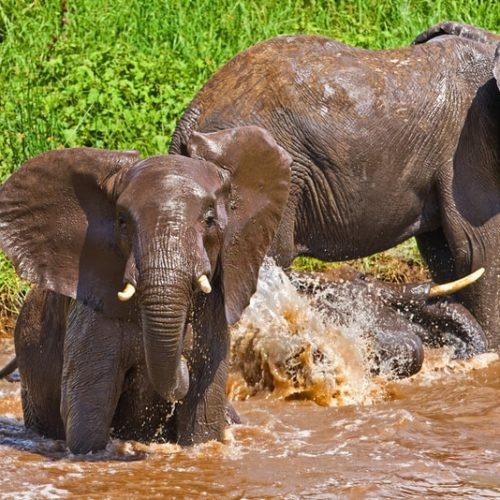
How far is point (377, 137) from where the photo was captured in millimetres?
7219

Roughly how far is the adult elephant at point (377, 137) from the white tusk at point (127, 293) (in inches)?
90.5

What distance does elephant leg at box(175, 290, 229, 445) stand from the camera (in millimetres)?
5352

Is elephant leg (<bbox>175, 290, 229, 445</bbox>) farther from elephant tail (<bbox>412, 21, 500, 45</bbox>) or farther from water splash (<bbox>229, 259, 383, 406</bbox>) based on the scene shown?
elephant tail (<bbox>412, 21, 500, 45</bbox>)

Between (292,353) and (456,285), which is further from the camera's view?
(456,285)

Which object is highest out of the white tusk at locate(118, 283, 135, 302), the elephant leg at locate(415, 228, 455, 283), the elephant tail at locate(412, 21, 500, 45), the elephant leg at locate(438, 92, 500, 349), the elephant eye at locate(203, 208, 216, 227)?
the elephant tail at locate(412, 21, 500, 45)

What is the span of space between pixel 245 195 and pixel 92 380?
2.57ft

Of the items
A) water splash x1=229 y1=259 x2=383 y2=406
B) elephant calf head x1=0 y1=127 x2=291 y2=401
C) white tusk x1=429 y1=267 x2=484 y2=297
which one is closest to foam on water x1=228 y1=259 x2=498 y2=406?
water splash x1=229 y1=259 x2=383 y2=406

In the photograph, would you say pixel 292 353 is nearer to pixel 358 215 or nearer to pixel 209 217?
pixel 358 215

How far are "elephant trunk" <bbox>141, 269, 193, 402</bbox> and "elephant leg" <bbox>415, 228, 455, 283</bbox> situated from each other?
312cm

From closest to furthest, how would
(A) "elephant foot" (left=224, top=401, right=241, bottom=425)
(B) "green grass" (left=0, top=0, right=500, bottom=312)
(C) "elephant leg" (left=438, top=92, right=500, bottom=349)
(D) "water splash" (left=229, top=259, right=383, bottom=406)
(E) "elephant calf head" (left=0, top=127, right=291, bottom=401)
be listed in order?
1. (E) "elephant calf head" (left=0, top=127, right=291, bottom=401)
2. (A) "elephant foot" (left=224, top=401, right=241, bottom=425)
3. (D) "water splash" (left=229, top=259, right=383, bottom=406)
4. (C) "elephant leg" (left=438, top=92, right=500, bottom=349)
5. (B) "green grass" (left=0, top=0, right=500, bottom=312)

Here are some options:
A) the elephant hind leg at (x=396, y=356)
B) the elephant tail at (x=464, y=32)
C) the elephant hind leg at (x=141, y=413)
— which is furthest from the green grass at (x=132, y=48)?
the elephant hind leg at (x=141, y=413)

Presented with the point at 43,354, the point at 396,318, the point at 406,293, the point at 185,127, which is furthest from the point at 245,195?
the point at 406,293

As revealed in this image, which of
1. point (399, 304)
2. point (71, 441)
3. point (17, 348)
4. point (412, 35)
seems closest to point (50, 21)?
point (412, 35)

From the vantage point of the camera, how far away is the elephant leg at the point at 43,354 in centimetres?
565
